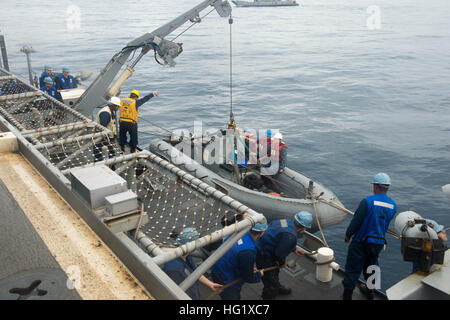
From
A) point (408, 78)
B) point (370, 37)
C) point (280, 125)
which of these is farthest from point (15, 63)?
point (370, 37)

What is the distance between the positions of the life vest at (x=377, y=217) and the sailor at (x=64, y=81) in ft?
36.8

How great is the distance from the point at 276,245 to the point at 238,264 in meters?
0.91

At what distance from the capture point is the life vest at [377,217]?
5.52 m

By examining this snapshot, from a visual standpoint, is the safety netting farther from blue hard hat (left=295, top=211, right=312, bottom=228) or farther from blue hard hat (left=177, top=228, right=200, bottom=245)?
blue hard hat (left=295, top=211, right=312, bottom=228)

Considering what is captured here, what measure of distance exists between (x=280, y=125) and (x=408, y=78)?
1706 centimetres

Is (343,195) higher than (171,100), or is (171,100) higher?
(171,100)

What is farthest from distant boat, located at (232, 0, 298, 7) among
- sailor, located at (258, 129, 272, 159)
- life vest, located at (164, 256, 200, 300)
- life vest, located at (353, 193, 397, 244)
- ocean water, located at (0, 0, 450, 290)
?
life vest, located at (164, 256, 200, 300)

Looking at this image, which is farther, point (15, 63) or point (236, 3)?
point (236, 3)

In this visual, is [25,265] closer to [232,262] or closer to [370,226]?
[232,262]

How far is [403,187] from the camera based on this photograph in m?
14.7

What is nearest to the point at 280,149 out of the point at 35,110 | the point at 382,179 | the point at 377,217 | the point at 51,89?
the point at 382,179

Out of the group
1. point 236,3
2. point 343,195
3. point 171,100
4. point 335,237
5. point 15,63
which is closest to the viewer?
point 335,237

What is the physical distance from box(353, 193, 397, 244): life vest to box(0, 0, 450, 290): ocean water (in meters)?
4.39

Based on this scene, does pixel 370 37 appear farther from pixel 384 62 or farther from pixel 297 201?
pixel 297 201
